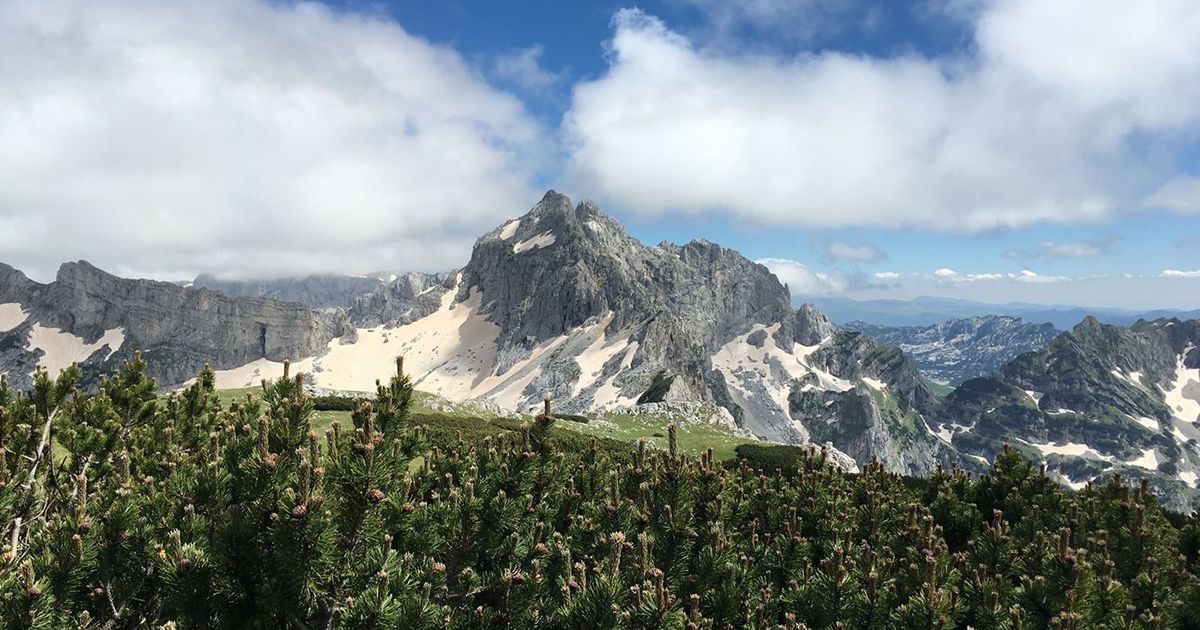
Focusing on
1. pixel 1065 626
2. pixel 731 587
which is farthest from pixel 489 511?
pixel 1065 626

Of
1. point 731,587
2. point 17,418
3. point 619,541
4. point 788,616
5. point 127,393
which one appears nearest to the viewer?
point 619,541

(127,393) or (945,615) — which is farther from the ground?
(127,393)

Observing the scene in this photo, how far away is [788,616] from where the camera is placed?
7.11 metres

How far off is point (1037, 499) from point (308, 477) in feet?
83.8

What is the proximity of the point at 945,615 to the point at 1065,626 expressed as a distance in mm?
1517

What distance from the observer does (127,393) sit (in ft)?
55.0

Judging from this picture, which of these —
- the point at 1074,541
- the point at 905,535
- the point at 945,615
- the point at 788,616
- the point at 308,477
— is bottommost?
the point at 1074,541

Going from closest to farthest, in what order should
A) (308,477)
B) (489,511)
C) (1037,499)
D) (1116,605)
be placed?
(308,477) < (489,511) < (1116,605) < (1037,499)

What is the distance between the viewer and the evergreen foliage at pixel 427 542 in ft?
20.0

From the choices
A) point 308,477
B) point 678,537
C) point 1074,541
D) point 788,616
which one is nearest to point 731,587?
point 678,537

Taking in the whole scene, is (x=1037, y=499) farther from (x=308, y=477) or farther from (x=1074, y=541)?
(x=308, y=477)

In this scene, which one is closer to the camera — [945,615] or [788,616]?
[788,616]

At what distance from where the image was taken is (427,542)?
8.52 meters

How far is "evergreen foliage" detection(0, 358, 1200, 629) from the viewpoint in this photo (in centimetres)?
610
